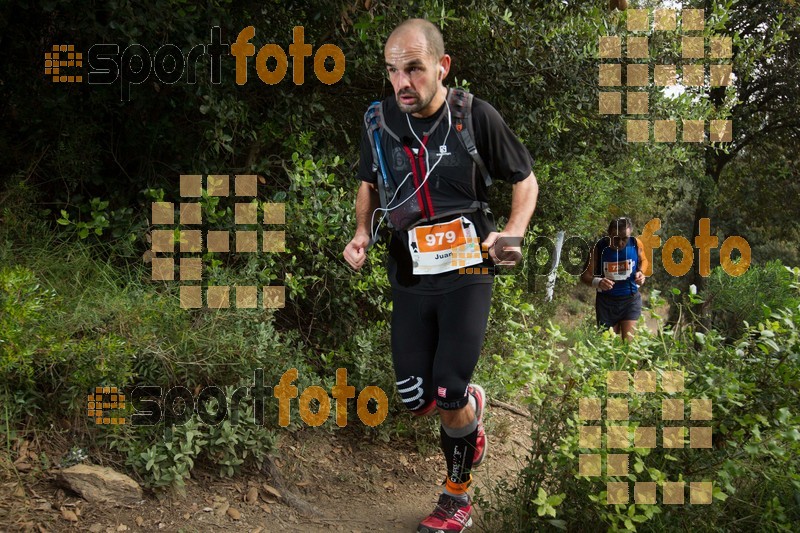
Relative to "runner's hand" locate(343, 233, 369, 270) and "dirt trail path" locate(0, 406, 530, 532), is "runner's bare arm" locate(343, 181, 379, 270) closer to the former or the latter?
"runner's hand" locate(343, 233, 369, 270)

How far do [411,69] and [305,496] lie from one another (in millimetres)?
Answer: 2920

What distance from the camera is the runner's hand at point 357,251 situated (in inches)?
163

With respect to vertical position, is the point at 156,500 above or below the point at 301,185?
below

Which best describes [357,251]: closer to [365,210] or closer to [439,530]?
[365,210]

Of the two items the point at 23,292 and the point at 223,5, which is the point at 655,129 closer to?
the point at 223,5

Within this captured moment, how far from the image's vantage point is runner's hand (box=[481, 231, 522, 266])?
3656 mm

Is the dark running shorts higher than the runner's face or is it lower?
lower

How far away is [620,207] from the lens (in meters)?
17.1

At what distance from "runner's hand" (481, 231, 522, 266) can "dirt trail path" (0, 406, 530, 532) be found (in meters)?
1.13

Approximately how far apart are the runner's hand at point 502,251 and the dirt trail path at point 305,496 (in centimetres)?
113

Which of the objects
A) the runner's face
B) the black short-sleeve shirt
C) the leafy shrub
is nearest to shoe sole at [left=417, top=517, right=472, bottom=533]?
the leafy shrub

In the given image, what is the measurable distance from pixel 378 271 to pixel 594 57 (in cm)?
343

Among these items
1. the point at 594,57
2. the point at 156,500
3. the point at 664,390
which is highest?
the point at 594,57

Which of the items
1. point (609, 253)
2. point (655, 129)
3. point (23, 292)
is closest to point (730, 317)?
point (609, 253)
